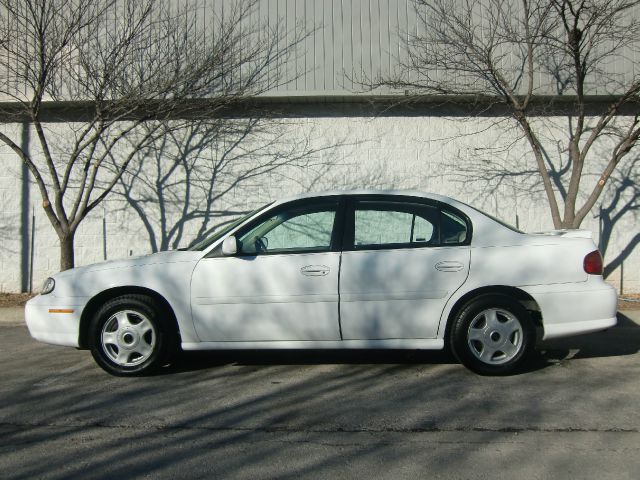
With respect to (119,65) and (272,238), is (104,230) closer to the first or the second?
(119,65)

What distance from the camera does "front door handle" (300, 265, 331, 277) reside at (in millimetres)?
6098

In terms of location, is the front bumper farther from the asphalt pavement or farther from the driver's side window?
the driver's side window

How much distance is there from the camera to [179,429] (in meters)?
4.89

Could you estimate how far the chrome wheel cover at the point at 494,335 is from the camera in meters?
6.09

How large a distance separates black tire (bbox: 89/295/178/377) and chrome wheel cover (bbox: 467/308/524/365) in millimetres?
2599

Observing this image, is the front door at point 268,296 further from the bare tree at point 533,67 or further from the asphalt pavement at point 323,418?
the bare tree at point 533,67

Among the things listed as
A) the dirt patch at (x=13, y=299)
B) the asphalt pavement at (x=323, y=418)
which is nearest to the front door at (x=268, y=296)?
the asphalt pavement at (x=323, y=418)

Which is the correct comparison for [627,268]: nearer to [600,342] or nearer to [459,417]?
[600,342]

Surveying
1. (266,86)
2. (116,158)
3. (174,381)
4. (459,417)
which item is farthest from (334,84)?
(459,417)

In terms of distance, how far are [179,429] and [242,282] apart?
61.9 inches

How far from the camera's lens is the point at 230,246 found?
608cm

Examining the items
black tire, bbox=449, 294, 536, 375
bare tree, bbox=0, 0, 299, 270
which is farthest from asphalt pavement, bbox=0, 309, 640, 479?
bare tree, bbox=0, 0, 299, 270

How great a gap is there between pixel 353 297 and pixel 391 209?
91 centimetres

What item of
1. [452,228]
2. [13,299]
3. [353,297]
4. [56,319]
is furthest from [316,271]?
[13,299]
